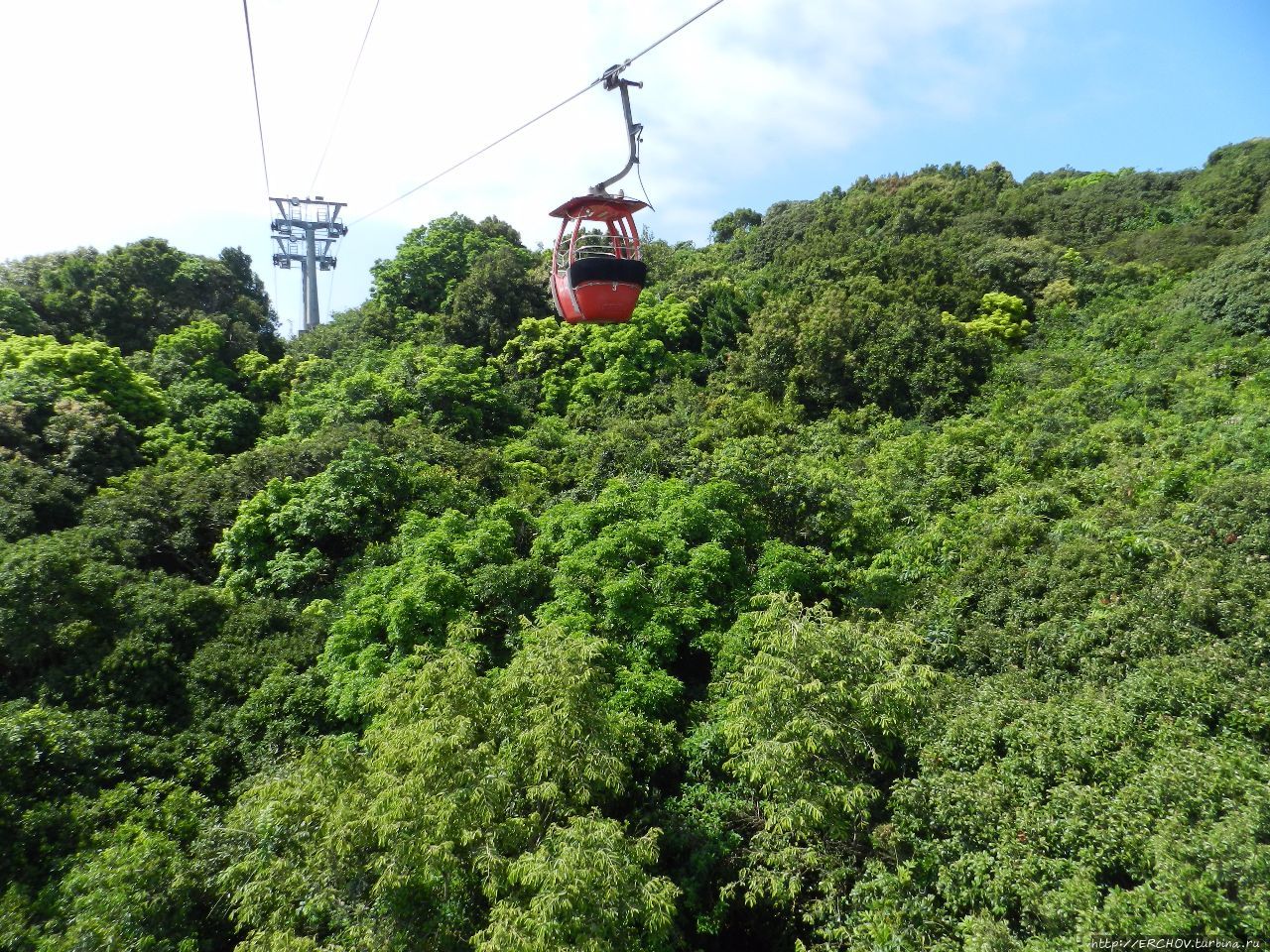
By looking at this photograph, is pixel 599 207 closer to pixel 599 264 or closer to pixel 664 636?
pixel 599 264

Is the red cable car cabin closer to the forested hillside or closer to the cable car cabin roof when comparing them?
the cable car cabin roof

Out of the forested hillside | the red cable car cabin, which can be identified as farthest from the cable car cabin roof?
the forested hillside

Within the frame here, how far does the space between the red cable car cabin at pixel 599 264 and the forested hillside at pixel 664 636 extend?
13.8 ft

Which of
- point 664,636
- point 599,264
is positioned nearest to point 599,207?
point 599,264

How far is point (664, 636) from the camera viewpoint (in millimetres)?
10969

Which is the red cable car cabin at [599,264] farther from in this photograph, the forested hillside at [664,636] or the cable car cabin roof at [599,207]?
the forested hillside at [664,636]

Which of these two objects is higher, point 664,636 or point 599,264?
point 599,264

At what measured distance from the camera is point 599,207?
9305 mm

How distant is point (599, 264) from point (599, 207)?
0.72m

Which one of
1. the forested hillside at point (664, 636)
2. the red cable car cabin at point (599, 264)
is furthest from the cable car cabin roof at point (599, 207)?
the forested hillside at point (664, 636)

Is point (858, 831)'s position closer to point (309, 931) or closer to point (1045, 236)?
point (309, 931)

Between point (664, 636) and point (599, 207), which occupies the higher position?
point (599, 207)

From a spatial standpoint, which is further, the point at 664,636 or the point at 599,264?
the point at 664,636

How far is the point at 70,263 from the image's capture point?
25172mm
